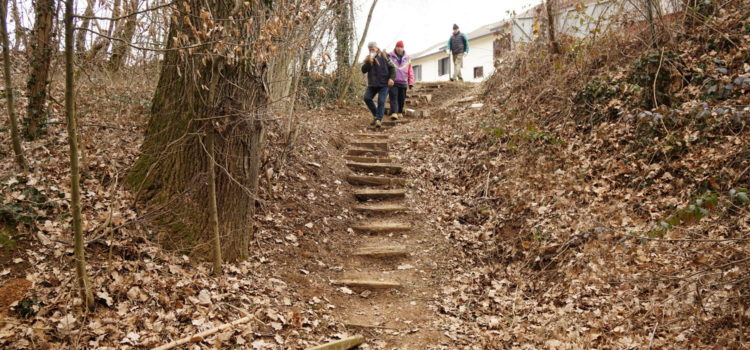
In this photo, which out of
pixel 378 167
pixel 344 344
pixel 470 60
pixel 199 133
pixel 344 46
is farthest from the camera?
pixel 470 60

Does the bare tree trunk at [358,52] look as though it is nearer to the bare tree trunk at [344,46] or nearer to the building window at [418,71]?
the bare tree trunk at [344,46]

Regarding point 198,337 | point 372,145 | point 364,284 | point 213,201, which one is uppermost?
point 372,145

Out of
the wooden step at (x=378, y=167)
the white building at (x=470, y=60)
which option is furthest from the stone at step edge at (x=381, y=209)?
the white building at (x=470, y=60)

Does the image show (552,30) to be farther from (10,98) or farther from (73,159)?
(10,98)

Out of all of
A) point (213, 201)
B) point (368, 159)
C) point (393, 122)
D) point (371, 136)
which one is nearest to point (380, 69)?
point (393, 122)

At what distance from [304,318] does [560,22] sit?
9028 mm

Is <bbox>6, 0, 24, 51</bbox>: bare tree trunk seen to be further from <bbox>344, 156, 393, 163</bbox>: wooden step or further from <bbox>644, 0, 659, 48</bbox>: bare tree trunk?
<bbox>644, 0, 659, 48</bbox>: bare tree trunk

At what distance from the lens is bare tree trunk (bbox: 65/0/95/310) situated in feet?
10.7

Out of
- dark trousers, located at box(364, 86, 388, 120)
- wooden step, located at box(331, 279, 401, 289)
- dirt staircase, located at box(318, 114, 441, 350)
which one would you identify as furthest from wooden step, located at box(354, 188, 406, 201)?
dark trousers, located at box(364, 86, 388, 120)

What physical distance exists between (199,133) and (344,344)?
8.84ft

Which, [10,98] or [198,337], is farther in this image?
[10,98]

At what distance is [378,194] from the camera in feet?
26.1

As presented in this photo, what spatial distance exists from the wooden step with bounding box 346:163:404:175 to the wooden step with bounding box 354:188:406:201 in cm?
88

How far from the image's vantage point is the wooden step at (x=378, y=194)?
791cm
